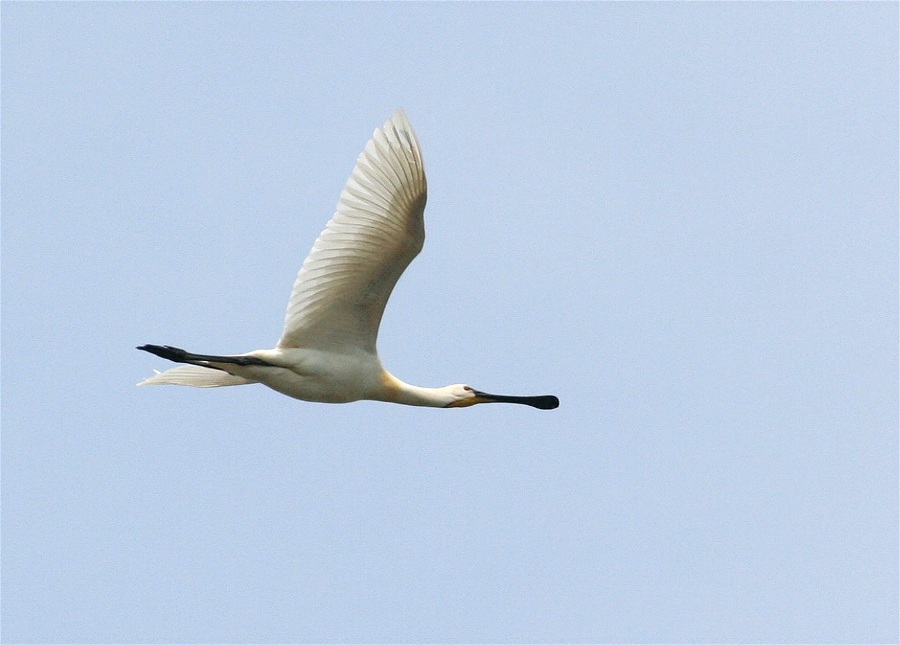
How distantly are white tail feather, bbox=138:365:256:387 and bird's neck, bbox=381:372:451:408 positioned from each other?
1.25 metres

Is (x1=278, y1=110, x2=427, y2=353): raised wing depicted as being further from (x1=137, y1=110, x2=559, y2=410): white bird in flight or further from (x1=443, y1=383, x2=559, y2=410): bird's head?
(x1=443, y1=383, x2=559, y2=410): bird's head

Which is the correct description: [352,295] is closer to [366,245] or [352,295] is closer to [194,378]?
[366,245]

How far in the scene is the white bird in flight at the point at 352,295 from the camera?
47.2 feet

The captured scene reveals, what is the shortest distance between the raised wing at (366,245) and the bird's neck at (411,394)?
0.79 m

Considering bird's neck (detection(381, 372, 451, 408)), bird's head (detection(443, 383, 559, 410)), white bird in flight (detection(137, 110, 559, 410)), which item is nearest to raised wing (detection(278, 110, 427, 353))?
white bird in flight (detection(137, 110, 559, 410))

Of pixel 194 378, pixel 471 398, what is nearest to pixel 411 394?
pixel 471 398

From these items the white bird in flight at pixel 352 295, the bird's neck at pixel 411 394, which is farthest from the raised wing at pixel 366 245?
the bird's neck at pixel 411 394

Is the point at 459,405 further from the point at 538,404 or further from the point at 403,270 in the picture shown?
the point at 403,270

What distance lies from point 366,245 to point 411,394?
2042 mm

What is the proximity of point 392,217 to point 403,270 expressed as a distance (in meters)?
0.54

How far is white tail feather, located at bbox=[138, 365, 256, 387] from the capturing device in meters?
16.1

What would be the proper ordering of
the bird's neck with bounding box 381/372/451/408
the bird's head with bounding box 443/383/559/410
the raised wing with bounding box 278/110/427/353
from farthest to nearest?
1. the bird's head with bounding box 443/383/559/410
2. the bird's neck with bounding box 381/372/451/408
3. the raised wing with bounding box 278/110/427/353

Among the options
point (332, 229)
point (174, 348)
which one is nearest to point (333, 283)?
point (332, 229)

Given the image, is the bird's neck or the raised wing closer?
the raised wing
